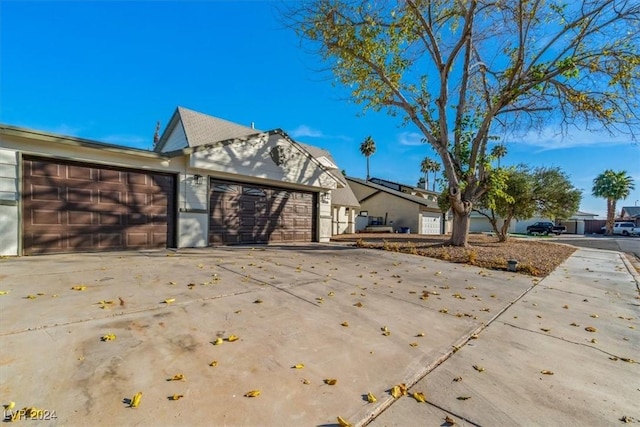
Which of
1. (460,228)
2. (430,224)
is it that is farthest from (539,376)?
(430,224)

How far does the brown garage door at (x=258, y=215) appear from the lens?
10320mm

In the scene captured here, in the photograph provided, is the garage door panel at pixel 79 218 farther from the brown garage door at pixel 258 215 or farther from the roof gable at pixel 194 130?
the roof gable at pixel 194 130

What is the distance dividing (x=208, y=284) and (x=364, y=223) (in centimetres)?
2324

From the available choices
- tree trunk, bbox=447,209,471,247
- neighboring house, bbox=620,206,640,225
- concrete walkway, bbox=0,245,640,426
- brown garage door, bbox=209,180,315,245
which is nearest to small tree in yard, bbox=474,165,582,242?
tree trunk, bbox=447,209,471,247

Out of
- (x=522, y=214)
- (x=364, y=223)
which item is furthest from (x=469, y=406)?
(x=364, y=223)

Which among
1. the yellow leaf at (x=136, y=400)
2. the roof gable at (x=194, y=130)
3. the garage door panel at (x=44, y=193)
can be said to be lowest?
the yellow leaf at (x=136, y=400)

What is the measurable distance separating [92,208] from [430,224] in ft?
85.4

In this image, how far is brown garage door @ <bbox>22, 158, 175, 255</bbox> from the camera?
7098 mm

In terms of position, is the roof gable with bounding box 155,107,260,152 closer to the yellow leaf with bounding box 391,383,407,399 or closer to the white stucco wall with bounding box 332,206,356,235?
the white stucco wall with bounding box 332,206,356,235

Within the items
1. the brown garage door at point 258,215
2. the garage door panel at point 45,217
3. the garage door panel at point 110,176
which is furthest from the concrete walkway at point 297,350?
the brown garage door at point 258,215

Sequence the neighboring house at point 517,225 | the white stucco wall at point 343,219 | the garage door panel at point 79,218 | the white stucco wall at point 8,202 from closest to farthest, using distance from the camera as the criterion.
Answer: the white stucco wall at point 8,202, the garage door panel at point 79,218, the white stucco wall at point 343,219, the neighboring house at point 517,225

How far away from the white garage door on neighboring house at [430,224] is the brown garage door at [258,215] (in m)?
16.5

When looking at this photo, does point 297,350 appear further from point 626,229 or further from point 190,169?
point 626,229

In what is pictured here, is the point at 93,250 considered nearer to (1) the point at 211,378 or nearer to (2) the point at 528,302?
(1) the point at 211,378
